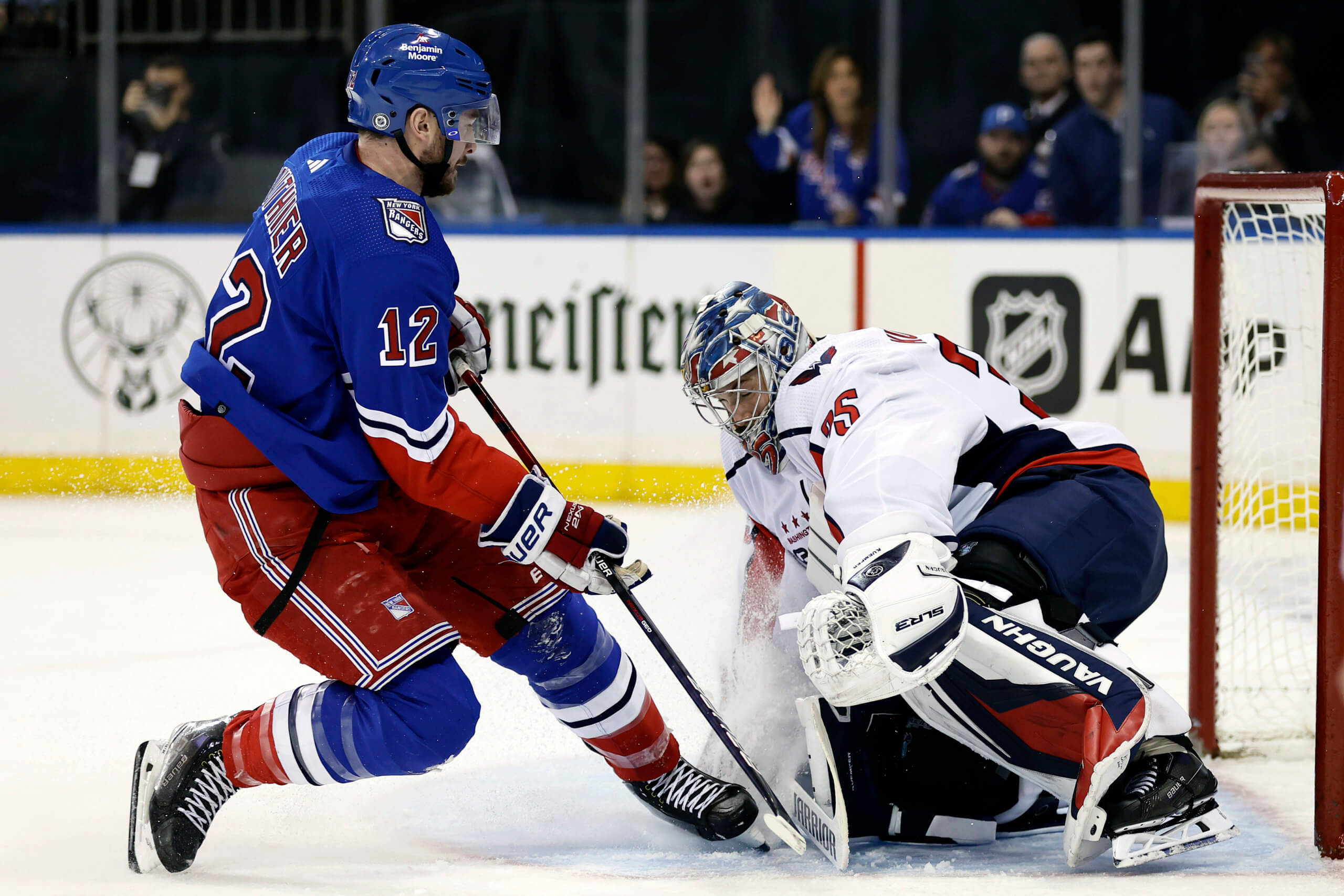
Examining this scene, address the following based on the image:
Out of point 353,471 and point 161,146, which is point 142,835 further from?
point 161,146

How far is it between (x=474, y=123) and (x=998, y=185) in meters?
3.85

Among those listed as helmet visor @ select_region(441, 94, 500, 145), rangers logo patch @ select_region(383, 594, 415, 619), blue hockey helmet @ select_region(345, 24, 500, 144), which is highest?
blue hockey helmet @ select_region(345, 24, 500, 144)

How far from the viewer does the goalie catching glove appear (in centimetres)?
228

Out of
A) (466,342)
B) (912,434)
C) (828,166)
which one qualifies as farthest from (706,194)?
(912,434)

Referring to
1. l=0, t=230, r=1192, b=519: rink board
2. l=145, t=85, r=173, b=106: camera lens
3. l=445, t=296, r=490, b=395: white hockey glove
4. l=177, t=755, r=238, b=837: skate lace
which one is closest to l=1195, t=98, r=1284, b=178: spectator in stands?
l=0, t=230, r=1192, b=519: rink board

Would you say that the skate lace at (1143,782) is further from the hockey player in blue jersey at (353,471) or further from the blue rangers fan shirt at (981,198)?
the blue rangers fan shirt at (981,198)

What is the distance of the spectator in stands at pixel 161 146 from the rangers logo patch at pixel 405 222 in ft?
14.5

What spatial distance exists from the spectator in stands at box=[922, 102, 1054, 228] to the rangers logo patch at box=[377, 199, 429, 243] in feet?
13.0

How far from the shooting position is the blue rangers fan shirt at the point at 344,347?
2215 millimetres

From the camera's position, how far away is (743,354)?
234 cm

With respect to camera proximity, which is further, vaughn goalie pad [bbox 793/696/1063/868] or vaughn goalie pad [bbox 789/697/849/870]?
vaughn goalie pad [bbox 793/696/1063/868]

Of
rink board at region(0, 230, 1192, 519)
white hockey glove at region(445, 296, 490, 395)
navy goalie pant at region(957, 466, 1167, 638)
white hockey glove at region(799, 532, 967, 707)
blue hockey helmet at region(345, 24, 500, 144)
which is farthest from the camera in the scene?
rink board at region(0, 230, 1192, 519)

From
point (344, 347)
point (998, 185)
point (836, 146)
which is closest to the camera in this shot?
point (344, 347)

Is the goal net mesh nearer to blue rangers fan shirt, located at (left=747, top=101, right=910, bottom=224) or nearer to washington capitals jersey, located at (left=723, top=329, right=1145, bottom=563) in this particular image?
washington capitals jersey, located at (left=723, top=329, right=1145, bottom=563)
